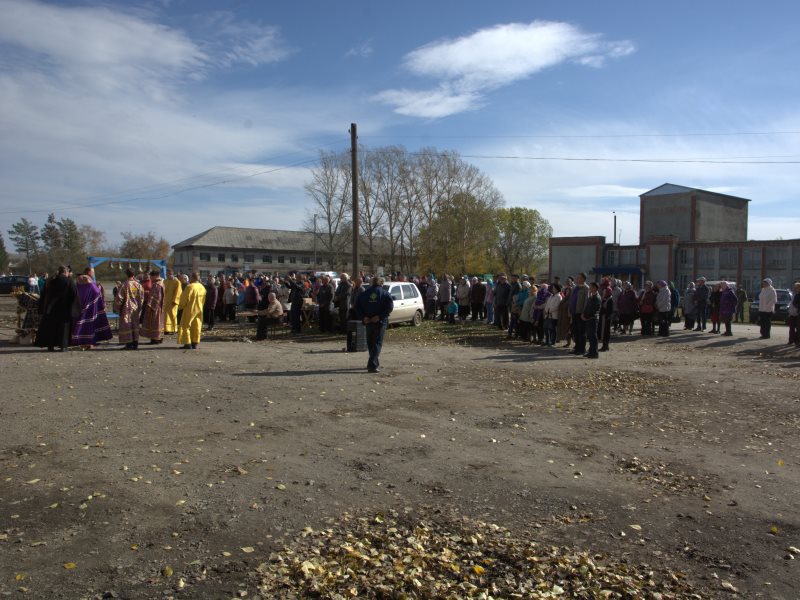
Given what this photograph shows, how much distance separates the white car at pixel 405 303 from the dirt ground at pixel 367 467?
9.02m

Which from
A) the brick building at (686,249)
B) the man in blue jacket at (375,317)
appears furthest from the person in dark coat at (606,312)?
the brick building at (686,249)

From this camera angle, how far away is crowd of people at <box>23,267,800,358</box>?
14852 mm

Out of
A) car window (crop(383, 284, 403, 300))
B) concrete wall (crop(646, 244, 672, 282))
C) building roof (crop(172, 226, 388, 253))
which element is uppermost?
building roof (crop(172, 226, 388, 253))

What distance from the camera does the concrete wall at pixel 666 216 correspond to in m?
71.2

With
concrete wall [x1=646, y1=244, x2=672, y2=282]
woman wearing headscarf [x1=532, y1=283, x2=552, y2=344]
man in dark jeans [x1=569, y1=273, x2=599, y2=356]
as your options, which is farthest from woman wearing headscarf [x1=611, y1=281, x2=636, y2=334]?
concrete wall [x1=646, y1=244, x2=672, y2=282]

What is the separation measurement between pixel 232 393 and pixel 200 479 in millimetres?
4140

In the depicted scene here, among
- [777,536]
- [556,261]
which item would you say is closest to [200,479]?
[777,536]

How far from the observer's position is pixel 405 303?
72.8 feet

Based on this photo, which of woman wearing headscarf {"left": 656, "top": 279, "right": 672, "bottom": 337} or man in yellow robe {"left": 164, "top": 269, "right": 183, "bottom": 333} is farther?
woman wearing headscarf {"left": 656, "top": 279, "right": 672, "bottom": 337}

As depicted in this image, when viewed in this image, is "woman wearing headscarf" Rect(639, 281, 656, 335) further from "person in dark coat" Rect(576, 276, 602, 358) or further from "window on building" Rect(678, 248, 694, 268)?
"window on building" Rect(678, 248, 694, 268)

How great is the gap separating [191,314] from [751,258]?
61.8m

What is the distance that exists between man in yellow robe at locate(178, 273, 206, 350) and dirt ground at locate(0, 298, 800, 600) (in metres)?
3.03

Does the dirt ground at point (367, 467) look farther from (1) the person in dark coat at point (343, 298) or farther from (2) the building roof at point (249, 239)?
(2) the building roof at point (249, 239)

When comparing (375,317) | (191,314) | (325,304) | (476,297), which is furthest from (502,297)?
(191,314)
